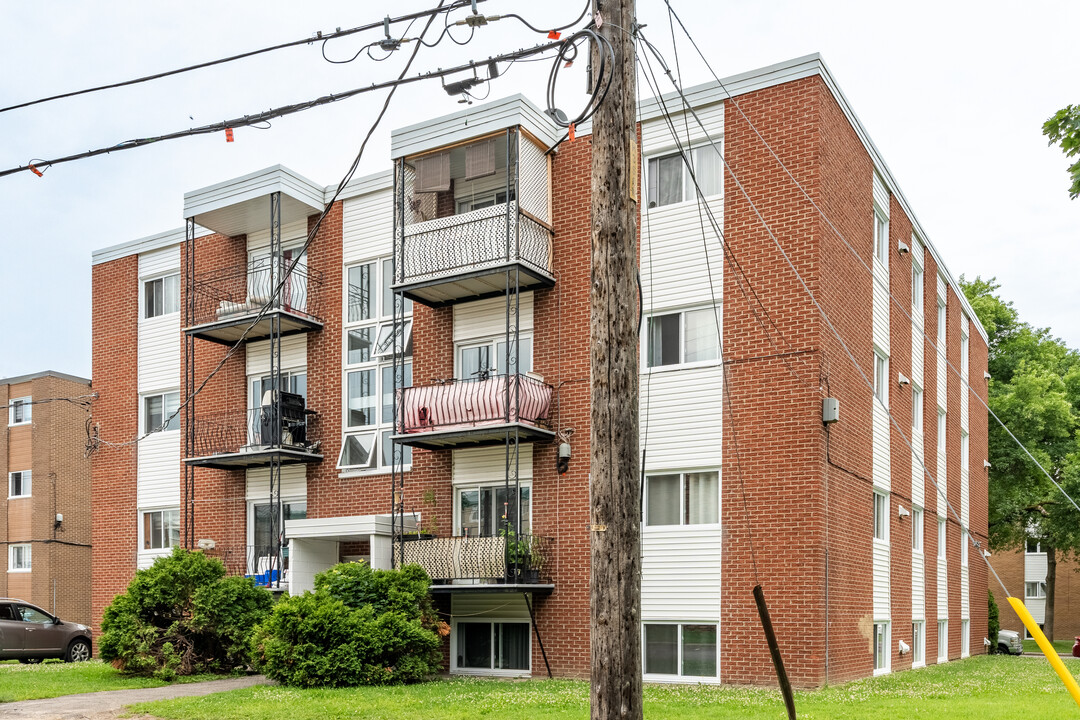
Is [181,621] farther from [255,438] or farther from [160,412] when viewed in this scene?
[160,412]

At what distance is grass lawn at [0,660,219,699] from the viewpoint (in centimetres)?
1730

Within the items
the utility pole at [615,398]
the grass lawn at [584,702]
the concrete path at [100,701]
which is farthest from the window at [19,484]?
the utility pole at [615,398]

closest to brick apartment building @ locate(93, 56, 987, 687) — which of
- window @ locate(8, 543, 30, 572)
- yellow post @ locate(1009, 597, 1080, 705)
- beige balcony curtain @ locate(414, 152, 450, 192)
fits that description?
beige balcony curtain @ locate(414, 152, 450, 192)

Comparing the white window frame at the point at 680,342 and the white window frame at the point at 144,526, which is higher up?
the white window frame at the point at 680,342

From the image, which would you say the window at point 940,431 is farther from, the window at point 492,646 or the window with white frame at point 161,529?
the window with white frame at point 161,529

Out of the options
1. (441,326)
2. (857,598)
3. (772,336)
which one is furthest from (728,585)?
(441,326)

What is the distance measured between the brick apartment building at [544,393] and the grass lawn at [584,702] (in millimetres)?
1560

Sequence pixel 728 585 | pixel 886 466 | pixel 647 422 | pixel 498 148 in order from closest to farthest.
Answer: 1. pixel 728 585
2. pixel 647 422
3. pixel 498 148
4. pixel 886 466

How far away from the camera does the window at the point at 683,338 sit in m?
19.3

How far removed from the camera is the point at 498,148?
21.1 metres

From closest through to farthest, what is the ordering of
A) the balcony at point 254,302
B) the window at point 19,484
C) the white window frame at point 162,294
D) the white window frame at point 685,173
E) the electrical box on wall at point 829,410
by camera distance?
1. the electrical box on wall at point 829,410
2. the white window frame at point 685,173
3. the balcony at point 254,302
4. the white window frame at point 162,294
5. the window at point 19,484

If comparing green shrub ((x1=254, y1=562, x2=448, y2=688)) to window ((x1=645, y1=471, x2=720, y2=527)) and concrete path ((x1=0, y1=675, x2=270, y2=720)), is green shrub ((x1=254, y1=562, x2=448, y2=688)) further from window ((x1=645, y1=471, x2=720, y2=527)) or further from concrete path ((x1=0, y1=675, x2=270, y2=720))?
window ((x1=645, y1=471, x2=720, y2=527))

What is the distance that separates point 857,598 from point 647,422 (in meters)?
4.89

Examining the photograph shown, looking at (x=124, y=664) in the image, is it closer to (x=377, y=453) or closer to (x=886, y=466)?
(x=377, y=453)
